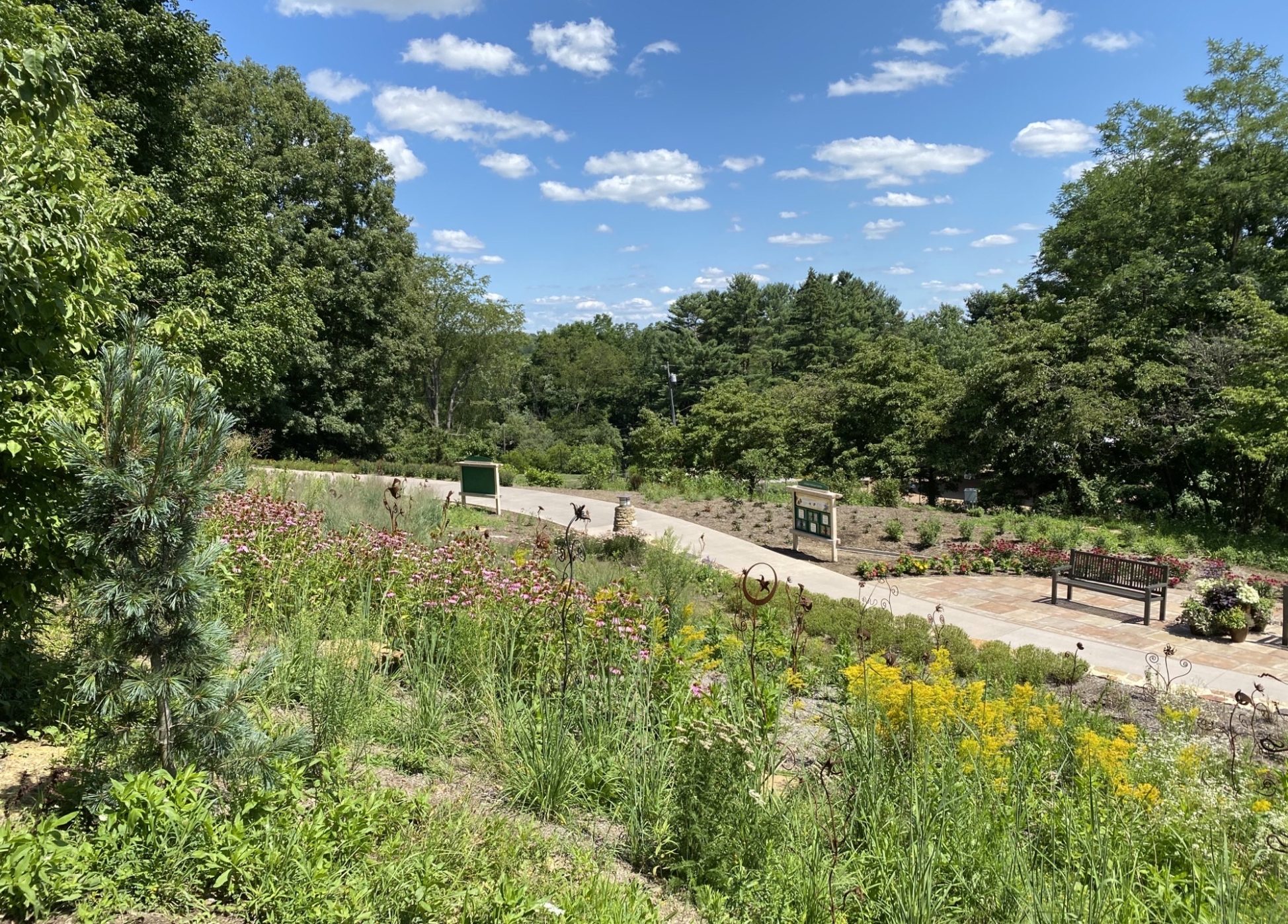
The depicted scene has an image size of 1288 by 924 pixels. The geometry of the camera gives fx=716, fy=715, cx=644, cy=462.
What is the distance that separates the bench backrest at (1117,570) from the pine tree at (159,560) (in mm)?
9229

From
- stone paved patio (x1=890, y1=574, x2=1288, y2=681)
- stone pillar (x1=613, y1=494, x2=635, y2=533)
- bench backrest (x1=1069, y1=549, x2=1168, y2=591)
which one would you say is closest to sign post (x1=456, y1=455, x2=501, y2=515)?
stone pillar (x1=613, y1=494, x2=635, y2=533)

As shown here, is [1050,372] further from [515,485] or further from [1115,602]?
[515,485]

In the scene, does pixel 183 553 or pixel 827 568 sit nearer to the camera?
pixel 183 553

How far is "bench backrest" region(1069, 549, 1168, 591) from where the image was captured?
8.34 m

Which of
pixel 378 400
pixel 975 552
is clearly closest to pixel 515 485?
pixel 378 400

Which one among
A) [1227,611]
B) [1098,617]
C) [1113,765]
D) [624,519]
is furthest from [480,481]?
[1113,765]

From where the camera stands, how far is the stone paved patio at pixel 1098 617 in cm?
714

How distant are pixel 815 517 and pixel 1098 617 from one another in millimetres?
4001

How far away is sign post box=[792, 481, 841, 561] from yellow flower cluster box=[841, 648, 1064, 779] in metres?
7.43

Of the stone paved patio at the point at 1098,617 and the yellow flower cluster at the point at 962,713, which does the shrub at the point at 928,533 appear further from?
the yellow flower cluster at the point at 962,713

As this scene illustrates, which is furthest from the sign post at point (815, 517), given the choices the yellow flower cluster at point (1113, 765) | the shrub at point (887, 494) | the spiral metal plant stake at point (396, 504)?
the yellow flower cluster at point (1113, 765)

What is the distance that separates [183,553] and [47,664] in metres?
1.94

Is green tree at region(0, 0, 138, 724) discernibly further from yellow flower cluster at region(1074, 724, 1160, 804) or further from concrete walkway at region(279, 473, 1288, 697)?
concrete walkway at region(279, 473, 1288, 697)

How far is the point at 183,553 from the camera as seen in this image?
→ 2.31 m
